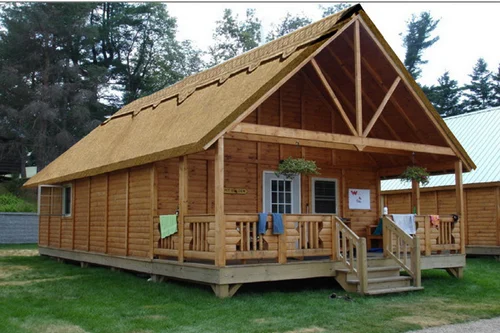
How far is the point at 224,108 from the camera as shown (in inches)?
454

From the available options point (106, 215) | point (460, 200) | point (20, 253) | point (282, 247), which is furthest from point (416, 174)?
point (20, 253)

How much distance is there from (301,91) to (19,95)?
89.7 feet

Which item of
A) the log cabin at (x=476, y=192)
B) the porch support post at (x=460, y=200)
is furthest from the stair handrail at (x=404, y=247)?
the log cabin at (x=476, y=192)

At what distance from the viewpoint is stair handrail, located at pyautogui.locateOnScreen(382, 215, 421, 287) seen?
476 inches

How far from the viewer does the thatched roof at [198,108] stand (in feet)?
36.5

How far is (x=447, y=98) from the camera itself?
149 feet

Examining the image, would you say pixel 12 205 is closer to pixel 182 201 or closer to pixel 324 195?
pixel 324 195

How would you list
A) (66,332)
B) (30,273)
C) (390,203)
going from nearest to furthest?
(66,332) → (30,273) → (390,203)

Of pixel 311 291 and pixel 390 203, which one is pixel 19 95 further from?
pixel 311 291

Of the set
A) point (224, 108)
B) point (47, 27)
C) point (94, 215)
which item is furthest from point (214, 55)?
point (224, 108)

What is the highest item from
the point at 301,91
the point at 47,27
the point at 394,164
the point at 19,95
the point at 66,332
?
the point at 47,27

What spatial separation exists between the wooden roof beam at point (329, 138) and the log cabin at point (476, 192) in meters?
7.41

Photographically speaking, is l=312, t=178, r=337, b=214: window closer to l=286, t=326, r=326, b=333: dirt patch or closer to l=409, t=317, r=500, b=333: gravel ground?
l=409, t=317, r=500, b=333: gravel ground

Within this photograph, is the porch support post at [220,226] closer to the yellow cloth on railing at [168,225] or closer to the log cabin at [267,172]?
the log cabin at [267,172]
